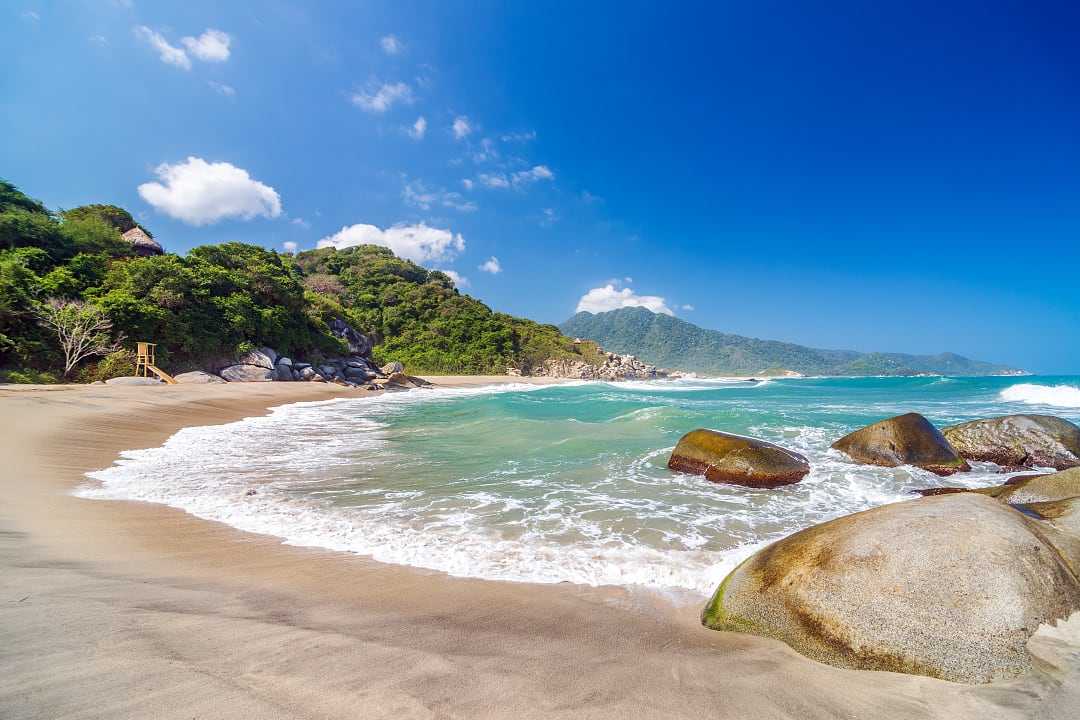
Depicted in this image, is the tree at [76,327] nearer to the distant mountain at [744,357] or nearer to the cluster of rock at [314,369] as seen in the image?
the cluster of rock at [314,369]

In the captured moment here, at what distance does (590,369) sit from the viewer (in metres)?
68.6

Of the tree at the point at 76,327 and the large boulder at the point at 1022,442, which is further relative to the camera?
the tree at the point at 76,327

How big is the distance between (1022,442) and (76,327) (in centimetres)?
3292

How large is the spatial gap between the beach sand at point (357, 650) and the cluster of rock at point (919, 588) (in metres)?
0.15

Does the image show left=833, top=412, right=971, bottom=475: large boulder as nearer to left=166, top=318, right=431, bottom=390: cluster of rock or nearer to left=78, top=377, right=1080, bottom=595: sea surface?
left=78, top=377, right=1080, bottom=595: sea surface

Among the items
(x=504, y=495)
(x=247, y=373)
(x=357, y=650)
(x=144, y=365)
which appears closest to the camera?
(x=357, y=650)

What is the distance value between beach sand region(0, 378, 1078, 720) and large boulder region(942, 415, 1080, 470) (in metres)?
10.5

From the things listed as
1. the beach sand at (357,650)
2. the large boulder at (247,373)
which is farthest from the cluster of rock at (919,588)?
the large boulder at (247,373)

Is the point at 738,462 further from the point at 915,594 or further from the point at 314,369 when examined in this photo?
the point at 314,369

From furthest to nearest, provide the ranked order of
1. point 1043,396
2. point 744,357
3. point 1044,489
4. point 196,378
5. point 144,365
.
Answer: point 744,357 < point 1043,396 < point 196,378 < point 144,365 < point 1044,489

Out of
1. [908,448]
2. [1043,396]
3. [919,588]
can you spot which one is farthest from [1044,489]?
[1043,396]

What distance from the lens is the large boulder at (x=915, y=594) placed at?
2609 millimetres

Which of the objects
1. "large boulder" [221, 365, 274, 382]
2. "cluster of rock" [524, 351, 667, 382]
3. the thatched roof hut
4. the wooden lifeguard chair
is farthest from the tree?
"cluster of rock" [524, 351, 667, 382]

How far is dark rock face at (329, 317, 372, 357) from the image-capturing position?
38612 mm
